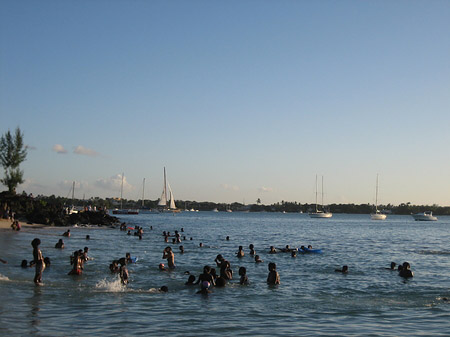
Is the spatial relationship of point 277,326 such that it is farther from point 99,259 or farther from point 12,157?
point 12,157

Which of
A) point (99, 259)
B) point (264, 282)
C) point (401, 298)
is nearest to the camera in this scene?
point (401, 298)

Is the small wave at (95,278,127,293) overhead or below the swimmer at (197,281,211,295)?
below

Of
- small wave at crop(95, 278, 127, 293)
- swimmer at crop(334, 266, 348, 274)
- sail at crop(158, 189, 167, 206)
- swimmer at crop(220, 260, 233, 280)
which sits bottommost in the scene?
small wave at crop(95, 278, 127, 293)

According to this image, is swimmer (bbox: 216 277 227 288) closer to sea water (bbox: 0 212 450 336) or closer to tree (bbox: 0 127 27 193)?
sea water (bbox: 0 212 450 336)

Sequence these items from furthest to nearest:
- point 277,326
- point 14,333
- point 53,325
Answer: point 277,326 < point 53,325 < point 14,333

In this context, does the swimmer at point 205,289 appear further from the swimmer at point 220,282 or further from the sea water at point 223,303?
the swimmer at point 220,282

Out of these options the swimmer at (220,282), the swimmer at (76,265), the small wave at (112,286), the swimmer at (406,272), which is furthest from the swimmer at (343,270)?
the swimmer at (76,265)

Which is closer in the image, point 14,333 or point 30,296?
point 14,333

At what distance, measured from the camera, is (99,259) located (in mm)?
35625

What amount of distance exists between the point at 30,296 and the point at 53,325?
5.23 metres

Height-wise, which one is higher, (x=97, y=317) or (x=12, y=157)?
(x=12, y=157)

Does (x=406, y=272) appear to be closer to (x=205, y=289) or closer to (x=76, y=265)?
(x=205, y=289)

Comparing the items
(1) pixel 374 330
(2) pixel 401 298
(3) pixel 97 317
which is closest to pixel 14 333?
(3) pixel 97 317

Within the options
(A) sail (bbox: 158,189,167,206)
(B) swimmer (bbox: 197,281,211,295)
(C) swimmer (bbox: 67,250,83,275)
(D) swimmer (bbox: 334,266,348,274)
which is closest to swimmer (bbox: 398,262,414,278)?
(D) swimmer (bbox: 334,266,348,274)
